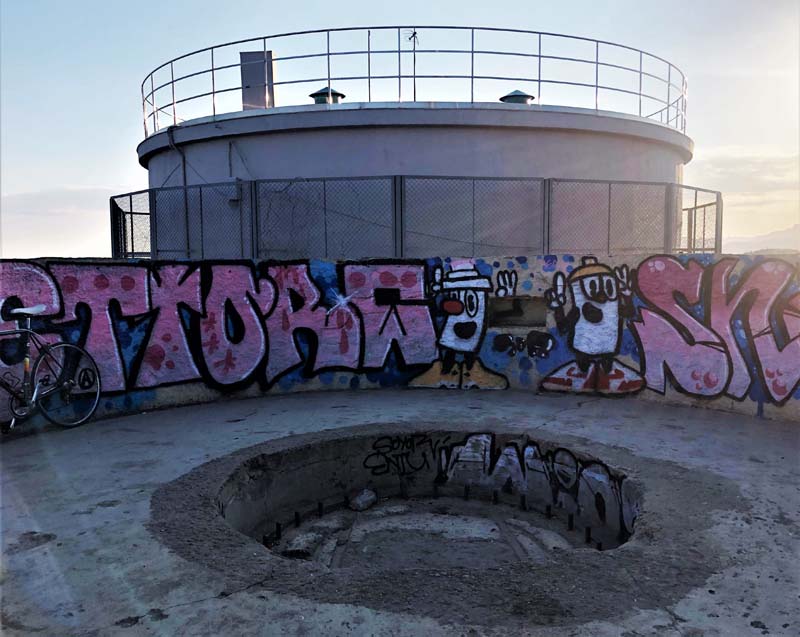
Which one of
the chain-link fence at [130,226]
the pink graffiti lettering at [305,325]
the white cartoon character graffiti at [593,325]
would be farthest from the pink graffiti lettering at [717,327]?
the chain-link fence at [130,226]

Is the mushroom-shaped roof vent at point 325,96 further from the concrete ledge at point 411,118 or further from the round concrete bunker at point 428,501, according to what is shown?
the round concrete bunker at point 428,501

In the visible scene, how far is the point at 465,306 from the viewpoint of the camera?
9.16 metres

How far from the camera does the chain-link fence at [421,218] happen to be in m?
10.8

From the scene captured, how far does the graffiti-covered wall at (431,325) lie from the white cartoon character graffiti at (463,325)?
17 mm

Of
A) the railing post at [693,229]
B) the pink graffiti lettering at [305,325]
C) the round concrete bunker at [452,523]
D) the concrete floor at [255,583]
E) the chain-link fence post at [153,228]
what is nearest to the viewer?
the concrete floor at [255,583]

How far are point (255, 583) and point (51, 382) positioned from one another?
190 inches

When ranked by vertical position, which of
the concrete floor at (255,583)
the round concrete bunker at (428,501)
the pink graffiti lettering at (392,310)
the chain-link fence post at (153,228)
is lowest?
the round concrete bunker at (428,501)

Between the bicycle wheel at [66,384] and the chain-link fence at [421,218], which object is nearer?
the bicycle wheel at [66,384]

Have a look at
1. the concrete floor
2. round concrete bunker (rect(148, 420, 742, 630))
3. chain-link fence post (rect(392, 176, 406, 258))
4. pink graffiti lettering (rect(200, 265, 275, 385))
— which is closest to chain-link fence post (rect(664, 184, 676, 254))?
the concrete floor

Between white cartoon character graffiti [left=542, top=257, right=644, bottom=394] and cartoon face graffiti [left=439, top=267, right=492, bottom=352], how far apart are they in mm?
1026

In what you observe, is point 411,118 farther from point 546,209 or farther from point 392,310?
point 392,310

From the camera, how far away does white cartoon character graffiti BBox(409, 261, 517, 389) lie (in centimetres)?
912

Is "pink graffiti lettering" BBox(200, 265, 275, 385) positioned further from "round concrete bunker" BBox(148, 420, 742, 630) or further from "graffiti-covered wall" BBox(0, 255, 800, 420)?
"round concrete bunker" BBox(148, 420, 742, 630)

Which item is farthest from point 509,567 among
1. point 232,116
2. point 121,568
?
point 232,116
